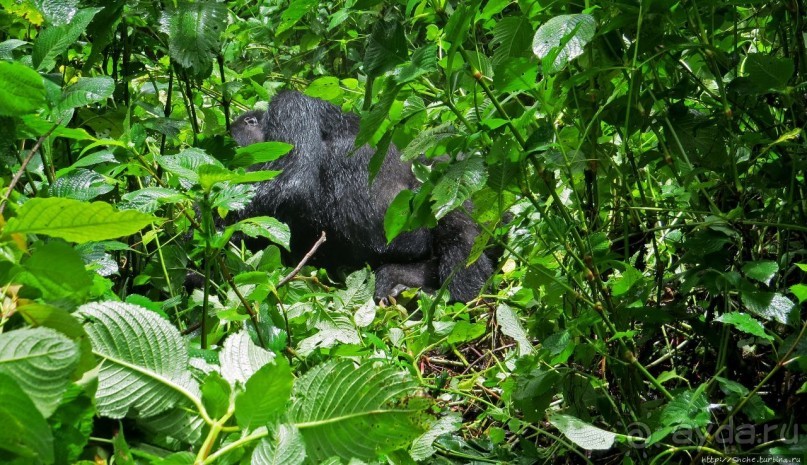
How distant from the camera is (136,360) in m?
0.60

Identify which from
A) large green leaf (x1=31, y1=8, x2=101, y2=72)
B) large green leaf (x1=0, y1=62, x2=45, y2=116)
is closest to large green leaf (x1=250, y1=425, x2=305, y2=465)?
large green leaf (x1=0, y1=62, x2=45, y2=116)

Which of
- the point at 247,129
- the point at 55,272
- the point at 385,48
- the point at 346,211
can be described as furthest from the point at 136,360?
the point at 247,129

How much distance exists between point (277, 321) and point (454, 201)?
0.39 meters

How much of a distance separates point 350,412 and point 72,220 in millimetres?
235

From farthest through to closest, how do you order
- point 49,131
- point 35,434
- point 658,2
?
point 658,2 → point 49,131 → point 35,434

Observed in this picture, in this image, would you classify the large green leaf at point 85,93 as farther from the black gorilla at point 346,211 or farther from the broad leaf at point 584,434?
the black gorilla at point 346,211

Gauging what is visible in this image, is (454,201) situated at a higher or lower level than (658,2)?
lower

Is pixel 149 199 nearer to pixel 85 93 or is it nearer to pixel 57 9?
pixel 85 93

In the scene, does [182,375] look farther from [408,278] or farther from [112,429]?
[408,278]

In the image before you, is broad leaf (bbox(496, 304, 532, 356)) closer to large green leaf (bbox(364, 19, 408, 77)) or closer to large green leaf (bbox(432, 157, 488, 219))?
large green leaf (bbox(432, 157, 488, 219))

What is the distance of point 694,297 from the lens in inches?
52.4

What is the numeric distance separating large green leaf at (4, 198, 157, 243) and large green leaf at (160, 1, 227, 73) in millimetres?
715

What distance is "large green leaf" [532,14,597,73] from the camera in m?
0.86

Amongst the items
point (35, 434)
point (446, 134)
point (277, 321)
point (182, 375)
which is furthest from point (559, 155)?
point (35, 434)
